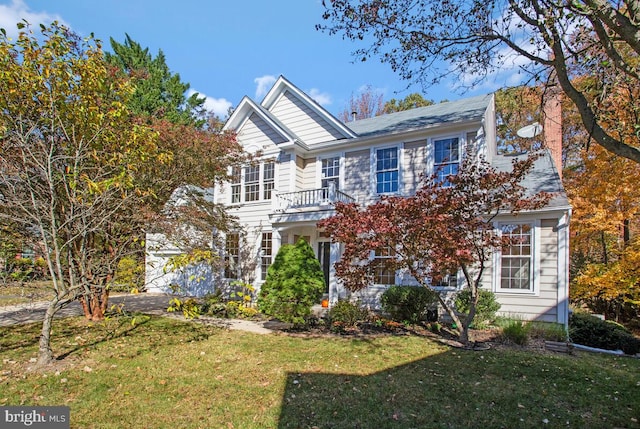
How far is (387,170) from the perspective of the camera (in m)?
12.7

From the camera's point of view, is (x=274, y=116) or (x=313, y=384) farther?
(x=274, y=116)

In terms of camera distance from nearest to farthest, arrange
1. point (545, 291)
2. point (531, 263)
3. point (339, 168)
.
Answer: point (545, 291), point (531, 263), point (339, 168)

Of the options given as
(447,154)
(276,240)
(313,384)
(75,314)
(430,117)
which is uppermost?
(430,117)

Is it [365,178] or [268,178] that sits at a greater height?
[268,178]

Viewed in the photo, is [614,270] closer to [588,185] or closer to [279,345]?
[588,185]

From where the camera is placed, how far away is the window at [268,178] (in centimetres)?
1456

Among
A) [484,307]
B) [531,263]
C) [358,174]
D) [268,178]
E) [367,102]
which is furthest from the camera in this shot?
[367,102]

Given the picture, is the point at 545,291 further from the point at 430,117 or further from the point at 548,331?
the point at 430,117

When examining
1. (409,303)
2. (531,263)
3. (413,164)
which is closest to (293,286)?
(409,303)

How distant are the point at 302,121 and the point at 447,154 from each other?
593cm

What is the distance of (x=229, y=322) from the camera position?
10273 mm

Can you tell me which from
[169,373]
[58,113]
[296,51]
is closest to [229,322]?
[169,373]

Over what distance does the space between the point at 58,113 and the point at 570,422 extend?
8.21 m

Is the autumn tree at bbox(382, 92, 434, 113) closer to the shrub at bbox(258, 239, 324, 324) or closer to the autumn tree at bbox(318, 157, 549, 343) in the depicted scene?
the shrub at bbox(258, 239, 324, 324)
